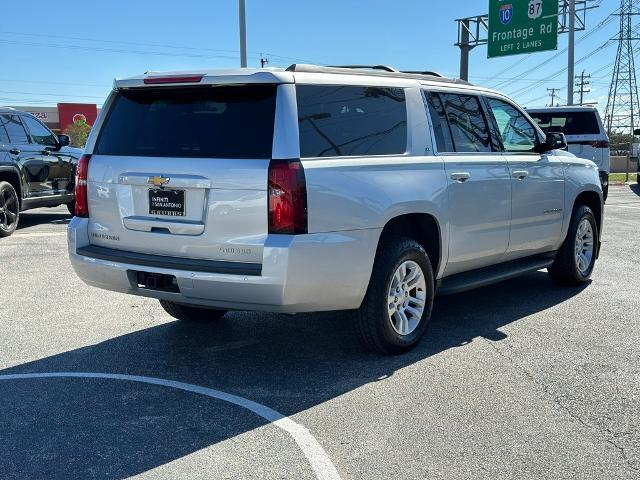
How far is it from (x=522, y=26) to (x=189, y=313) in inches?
930

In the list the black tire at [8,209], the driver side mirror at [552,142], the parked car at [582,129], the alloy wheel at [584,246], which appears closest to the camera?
the driver side mirror at [552,142]

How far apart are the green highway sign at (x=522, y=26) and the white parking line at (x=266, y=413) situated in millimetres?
24652

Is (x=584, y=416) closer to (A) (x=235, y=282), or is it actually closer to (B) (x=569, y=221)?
(A) (x=235, y=282)

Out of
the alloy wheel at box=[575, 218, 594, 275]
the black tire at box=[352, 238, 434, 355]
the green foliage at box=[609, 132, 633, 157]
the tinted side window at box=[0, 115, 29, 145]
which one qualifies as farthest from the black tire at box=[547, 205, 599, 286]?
the green foliage at box=[609, 132, 633, 157]

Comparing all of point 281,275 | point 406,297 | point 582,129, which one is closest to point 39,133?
point 406,297

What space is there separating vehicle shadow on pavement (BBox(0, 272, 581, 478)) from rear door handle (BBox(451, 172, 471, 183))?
123 cm

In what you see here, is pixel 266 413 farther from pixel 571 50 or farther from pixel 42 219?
pixel 571 50

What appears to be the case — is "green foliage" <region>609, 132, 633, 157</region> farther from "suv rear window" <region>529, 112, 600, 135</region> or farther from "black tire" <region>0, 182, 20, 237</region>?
"black tire" <region>0, 182, 20, 237</region>

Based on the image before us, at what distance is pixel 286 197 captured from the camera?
412 cm

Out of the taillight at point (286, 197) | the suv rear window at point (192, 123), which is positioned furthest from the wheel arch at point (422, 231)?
the suv rear window at point (192, 123)

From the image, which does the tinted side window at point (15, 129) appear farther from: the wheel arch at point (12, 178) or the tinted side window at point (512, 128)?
the tinted side window at point (512, 128)

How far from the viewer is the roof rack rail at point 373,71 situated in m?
4.54

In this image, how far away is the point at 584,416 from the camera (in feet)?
12.9

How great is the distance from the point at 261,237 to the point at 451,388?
1.52m
